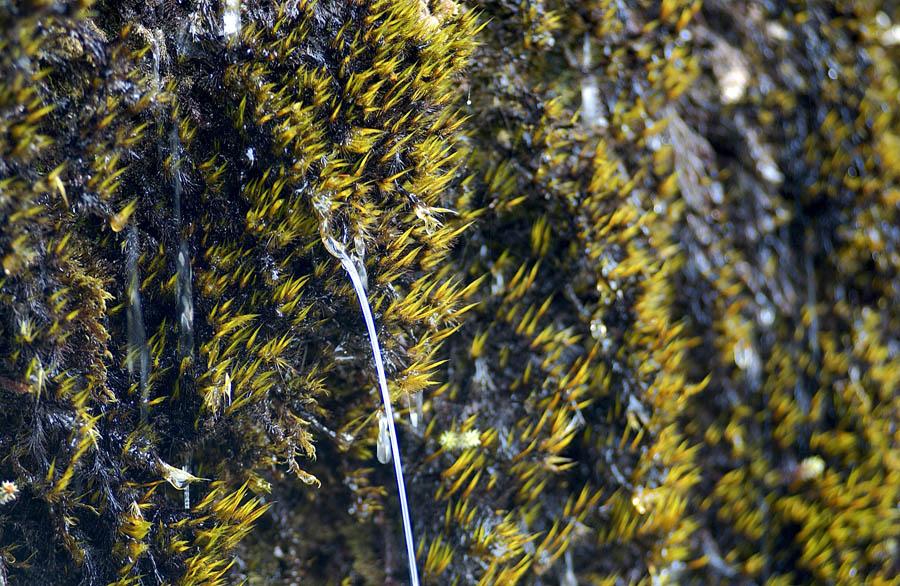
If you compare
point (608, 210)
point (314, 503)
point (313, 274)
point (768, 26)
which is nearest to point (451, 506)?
point (314, 503)

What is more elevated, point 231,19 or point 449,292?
point 231,19

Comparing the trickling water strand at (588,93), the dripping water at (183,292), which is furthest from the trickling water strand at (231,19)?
the trickling water strand at (588,93)

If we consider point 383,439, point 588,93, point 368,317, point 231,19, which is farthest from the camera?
point 588,93

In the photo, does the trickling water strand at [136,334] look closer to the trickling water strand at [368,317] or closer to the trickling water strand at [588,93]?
the trickling water strand at [368,317]

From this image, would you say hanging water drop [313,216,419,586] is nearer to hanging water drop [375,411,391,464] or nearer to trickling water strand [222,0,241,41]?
Answer: hanging water drop [375,411,391,464]

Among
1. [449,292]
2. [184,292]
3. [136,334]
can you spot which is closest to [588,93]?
[449,292]

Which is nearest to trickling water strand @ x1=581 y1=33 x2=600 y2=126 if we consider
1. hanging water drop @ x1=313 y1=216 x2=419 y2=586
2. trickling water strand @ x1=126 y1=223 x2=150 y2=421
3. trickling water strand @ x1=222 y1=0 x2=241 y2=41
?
hanging water drop @ x1=313 y1=216 x2=419 y2=586

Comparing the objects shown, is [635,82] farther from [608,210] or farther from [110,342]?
[110,342]

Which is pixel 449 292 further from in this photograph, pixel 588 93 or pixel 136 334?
pixel 588 93
